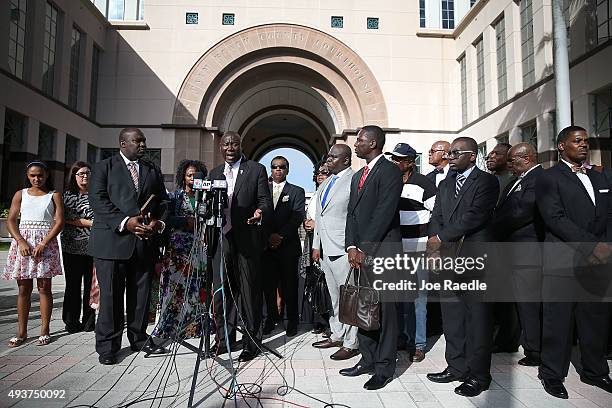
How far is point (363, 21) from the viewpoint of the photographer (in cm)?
1630

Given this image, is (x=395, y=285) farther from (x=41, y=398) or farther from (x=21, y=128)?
(x=21, y=128)

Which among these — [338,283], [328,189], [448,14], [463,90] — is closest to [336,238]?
[338,283]

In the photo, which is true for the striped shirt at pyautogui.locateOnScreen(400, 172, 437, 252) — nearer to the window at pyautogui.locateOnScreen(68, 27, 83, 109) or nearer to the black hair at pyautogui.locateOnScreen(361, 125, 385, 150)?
the black hair at pyautogui.locateOnScreen(361, 125, 385, 150)

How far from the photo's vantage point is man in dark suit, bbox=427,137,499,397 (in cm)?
346

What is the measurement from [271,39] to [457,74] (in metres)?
7.81

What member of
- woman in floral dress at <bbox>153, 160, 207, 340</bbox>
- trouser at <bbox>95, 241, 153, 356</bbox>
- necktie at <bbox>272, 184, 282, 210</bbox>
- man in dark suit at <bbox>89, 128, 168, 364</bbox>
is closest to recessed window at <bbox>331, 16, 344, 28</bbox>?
necktie at <bbox>272, 184, 282, 210</bbox>

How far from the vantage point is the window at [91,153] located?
16156mm

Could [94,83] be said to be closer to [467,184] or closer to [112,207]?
[112,207]

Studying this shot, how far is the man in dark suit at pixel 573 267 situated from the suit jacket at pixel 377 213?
1.33 metres

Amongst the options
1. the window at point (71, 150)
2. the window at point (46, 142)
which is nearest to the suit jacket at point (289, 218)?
the window at point (46, 142)

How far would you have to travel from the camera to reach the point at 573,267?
3520mm

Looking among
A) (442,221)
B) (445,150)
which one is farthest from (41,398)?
(445,150)

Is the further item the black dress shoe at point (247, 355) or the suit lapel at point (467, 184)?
the black dress shoe at point (247, 355)

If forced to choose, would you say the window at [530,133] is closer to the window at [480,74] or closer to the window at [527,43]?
the window at [527,43]
